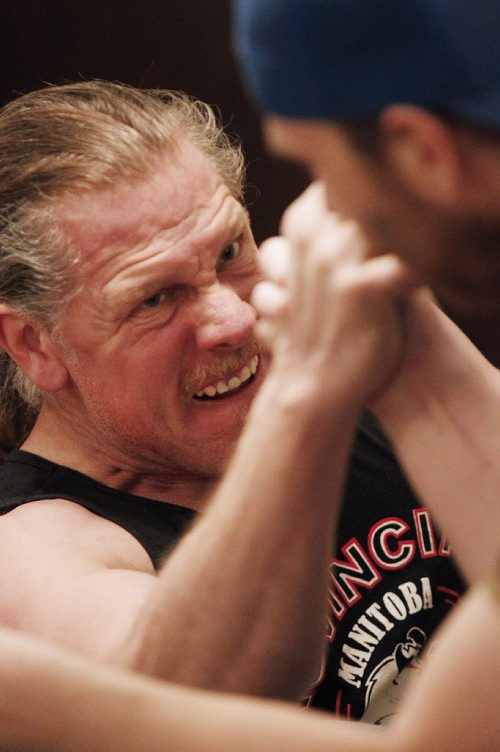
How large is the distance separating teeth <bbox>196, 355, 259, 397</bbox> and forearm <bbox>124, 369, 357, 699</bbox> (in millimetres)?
640

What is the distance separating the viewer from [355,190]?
35.4 inches

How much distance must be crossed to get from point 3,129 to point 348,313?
962mm

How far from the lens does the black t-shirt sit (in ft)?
5.54

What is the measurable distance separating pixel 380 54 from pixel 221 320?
0.98 m

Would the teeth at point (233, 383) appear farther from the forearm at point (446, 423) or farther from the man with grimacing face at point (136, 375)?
the forearm at point (446, 423)

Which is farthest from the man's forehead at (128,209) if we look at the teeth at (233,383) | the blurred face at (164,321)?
the teeth at (233,383)

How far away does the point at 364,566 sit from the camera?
177 centimetres

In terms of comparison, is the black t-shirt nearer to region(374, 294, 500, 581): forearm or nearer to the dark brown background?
region(374, 294, 500, 581): forearm

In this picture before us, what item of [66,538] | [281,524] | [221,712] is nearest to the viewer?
[221,712]

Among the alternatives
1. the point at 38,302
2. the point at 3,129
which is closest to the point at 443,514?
the point at 38,302

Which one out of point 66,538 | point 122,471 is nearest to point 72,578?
point 66,538

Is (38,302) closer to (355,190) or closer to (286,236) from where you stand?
(286,236)

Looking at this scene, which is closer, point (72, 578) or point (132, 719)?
point (132, 719)

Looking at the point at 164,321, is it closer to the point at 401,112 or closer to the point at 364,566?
the point at 364,566
